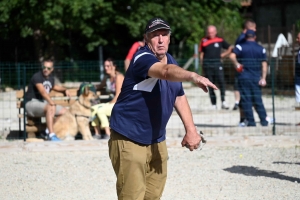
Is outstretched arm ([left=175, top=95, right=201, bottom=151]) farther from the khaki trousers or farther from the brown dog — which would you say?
the brown dog

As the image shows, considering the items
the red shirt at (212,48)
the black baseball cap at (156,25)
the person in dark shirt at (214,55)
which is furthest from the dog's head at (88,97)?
the black baseball cap at (156,25)

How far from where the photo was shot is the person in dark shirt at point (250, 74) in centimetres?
1179

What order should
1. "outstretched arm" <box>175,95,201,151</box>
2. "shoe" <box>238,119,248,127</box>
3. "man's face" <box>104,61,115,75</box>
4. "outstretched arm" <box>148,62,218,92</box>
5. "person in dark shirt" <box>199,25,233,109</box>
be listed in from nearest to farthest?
"outstretched arm" <box>148,62,218,92</box> → "outstretched arm" <box>175,95,201,151</box> → "man's face" <box>104,61,115,75</box> → "shoe" <box>238,119,248,127</box> → "person in dark shirt" <box>199,25,233,109</box>

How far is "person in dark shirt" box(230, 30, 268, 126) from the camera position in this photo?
38.7 feet

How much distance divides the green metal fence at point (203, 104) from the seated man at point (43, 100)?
187 mm

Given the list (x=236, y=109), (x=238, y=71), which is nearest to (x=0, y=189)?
(x=238, y=71)

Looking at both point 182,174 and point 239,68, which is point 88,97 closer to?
point 239,68

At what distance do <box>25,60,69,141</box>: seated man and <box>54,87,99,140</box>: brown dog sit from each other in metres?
0.15

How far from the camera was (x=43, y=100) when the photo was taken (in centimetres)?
1105

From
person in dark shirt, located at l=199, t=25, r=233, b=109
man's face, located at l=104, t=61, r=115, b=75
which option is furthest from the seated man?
person in dark shirt, located at l=199, t=25, r=233, b=109

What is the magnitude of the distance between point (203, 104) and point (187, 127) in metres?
10.0

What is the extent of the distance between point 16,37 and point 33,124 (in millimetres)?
14820

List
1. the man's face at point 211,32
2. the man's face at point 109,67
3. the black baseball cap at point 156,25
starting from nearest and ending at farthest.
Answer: the black baseball cap at point 156,25, the man's face at point 109,67, the man's face at point 211,32

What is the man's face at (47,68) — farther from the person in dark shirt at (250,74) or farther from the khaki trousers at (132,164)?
the khaki trousers at (132,164)
